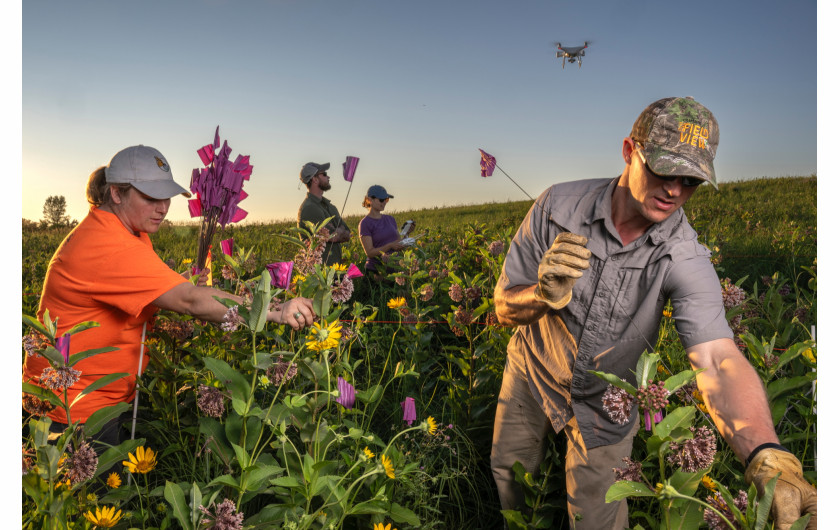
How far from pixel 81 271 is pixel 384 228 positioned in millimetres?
3704

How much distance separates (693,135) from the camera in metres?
1.56

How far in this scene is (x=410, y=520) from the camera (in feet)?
4.42

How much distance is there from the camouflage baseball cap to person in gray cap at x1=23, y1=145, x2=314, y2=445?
140 centimetres

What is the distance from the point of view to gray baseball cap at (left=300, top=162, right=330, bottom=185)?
4.93m

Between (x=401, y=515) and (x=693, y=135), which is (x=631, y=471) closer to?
(x=401, y=515)

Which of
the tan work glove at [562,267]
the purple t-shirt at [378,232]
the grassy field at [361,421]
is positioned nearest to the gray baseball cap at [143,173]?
the grassy field at [361,421]

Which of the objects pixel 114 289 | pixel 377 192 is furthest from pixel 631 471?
pixel 377 192

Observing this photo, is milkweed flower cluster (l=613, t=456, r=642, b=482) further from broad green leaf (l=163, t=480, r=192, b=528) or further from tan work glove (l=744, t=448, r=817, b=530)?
broad green leaf (l=163, t=480, r=192, b=528)

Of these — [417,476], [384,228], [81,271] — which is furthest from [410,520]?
[384,228]

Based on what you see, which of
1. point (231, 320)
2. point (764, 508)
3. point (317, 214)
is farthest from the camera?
point (317, 214)

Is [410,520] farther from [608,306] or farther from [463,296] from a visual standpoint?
[463,296]

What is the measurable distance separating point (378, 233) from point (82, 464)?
14.2ft

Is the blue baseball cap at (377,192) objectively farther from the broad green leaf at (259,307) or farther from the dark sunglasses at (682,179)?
the broad green leaf at (259,307)

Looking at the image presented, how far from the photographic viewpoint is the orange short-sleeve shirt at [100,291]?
180cm
